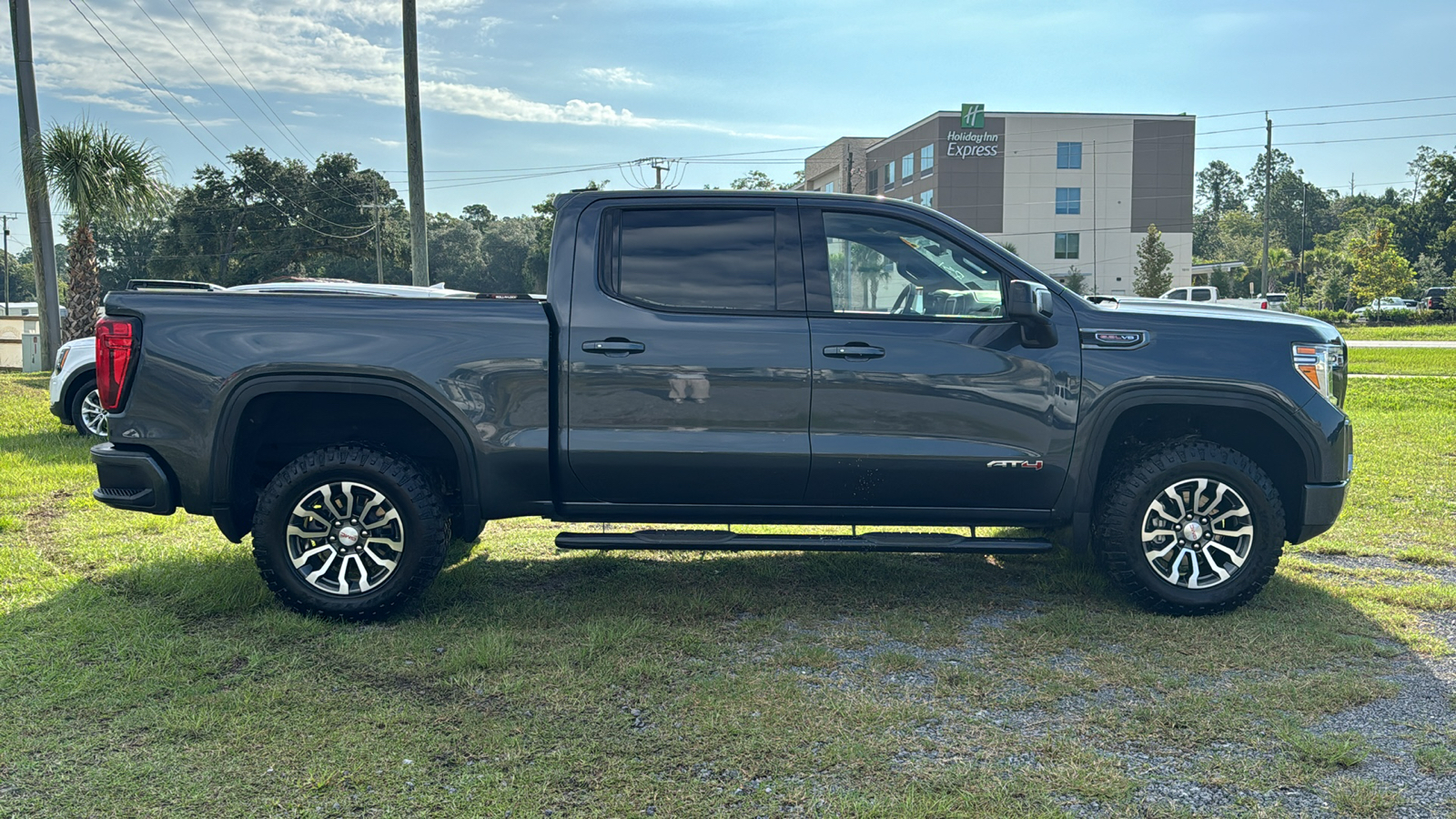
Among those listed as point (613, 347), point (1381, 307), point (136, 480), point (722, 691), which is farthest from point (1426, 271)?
point (136, 480)

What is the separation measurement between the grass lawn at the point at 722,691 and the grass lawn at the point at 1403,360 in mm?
14983

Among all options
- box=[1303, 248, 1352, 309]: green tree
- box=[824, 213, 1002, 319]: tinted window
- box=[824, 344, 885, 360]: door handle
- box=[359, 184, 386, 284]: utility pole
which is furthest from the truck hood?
box=[1303, 248, 1352, 309]: green tree

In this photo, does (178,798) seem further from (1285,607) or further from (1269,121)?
(1269,121)

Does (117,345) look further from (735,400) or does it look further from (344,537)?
(735,400)

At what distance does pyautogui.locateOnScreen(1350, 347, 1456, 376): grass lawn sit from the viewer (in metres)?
19.0

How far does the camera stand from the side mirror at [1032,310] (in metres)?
4.62

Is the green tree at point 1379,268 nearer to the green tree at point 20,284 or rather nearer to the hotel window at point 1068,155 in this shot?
the hotel window at point 1068,155

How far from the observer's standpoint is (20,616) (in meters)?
4.95

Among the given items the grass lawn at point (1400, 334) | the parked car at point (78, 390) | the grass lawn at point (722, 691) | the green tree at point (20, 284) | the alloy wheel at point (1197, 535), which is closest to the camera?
the grass lawn at point (722, 691)

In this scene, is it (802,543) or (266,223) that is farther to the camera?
(266,223)

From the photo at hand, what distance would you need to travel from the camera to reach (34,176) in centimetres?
1925

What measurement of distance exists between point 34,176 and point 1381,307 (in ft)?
199

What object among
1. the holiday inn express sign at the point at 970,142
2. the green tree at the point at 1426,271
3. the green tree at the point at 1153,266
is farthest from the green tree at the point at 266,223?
the green tree at the point at 1426,271

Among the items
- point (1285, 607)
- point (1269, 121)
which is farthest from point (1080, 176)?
point (1285, 607)
